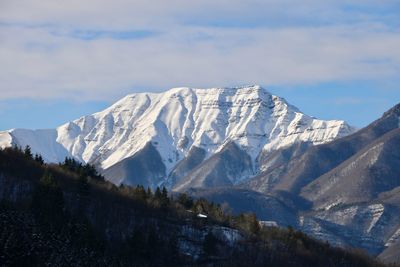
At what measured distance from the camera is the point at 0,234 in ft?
534

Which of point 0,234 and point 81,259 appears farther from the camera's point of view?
point 81,259

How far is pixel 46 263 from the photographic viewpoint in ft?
540

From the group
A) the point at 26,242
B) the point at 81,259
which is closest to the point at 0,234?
the point at 26,242

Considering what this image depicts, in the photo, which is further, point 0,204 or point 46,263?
point 0,204

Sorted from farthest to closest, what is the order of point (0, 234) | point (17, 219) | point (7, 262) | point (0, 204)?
point (0, 204) → point (17, 219) → point (0, 234) → point (7, 262)

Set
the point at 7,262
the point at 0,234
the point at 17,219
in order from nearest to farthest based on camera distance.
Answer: the point at 7,262 < the point at 0,234 < the point at 17,219

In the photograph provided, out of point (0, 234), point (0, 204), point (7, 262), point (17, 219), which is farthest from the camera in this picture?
point (0, 204)

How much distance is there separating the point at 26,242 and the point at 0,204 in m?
35.5

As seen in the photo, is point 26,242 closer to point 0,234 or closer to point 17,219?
point 0,234

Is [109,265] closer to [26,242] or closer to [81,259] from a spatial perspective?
[81,259]

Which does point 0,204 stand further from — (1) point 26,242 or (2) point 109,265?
(1) point 26,242

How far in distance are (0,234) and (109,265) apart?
3407cm

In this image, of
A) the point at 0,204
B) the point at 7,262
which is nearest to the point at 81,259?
the point at 0,204

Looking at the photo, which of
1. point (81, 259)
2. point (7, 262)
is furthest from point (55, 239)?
point (7, 262)
